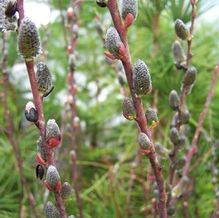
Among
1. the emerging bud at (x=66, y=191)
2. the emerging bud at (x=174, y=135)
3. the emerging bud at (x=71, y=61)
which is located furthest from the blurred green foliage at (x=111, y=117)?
the emerging bud at (x=66, y=191)

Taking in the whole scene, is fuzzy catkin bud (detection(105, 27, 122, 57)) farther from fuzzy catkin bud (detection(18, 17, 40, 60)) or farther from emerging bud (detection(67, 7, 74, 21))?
emerging bud (detection(67, 7, 74, 21))

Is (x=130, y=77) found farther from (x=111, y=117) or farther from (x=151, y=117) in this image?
(x=111, y=117)

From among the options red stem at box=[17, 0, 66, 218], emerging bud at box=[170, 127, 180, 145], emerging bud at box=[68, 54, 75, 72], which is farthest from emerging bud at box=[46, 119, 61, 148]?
emerging bud at box=[68, 54, 75, 72]

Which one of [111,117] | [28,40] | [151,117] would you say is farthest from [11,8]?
[111,117]

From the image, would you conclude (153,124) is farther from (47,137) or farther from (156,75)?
(156,75)

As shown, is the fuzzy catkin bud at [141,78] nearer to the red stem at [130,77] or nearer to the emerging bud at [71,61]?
the red stem at [130,77]

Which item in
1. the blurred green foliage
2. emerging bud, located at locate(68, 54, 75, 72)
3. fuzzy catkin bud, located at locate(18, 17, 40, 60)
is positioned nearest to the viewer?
fuzzy catkin bud, located at locate(18, 17, 40, 60)
